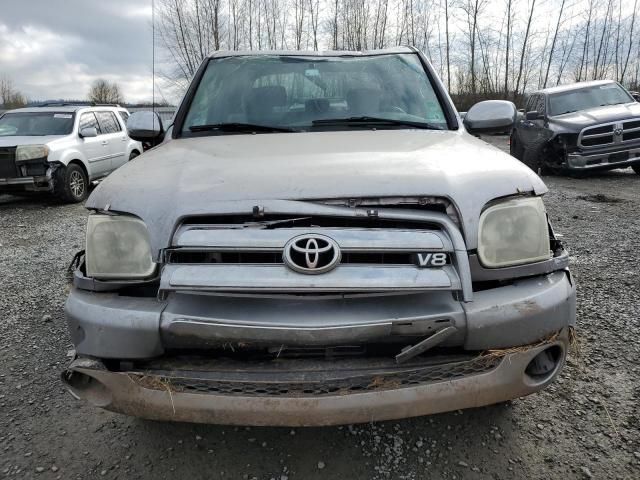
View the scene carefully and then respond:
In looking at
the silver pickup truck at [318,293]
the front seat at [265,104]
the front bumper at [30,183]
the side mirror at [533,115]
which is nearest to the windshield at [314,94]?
the front seat at [265,104]

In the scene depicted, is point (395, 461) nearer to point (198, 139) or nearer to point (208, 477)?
point (208, 477)

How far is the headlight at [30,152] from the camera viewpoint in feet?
27.8

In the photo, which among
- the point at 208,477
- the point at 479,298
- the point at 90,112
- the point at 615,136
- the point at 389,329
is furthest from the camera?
the point at 90,112

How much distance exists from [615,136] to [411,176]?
9191 mm

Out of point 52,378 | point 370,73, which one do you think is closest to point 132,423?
point 52,378

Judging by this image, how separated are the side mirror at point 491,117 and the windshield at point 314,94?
32cm

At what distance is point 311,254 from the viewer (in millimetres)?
1674

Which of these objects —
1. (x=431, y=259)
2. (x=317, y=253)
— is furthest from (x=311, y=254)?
(x=431, y=259)

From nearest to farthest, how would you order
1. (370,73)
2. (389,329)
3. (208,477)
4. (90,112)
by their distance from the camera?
(389,329)
(208,477)
(370,73)
(90,112)

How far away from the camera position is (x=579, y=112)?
395 inches

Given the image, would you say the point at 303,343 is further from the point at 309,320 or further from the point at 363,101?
the point at 363,101

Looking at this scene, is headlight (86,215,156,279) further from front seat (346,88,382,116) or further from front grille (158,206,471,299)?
front seat (346,88,382,116)

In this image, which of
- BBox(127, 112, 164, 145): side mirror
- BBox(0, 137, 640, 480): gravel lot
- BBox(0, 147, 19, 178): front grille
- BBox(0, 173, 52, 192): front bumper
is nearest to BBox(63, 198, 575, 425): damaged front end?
BBox(0, 137, 640, 480): gravel lot

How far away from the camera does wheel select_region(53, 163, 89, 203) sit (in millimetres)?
8672
